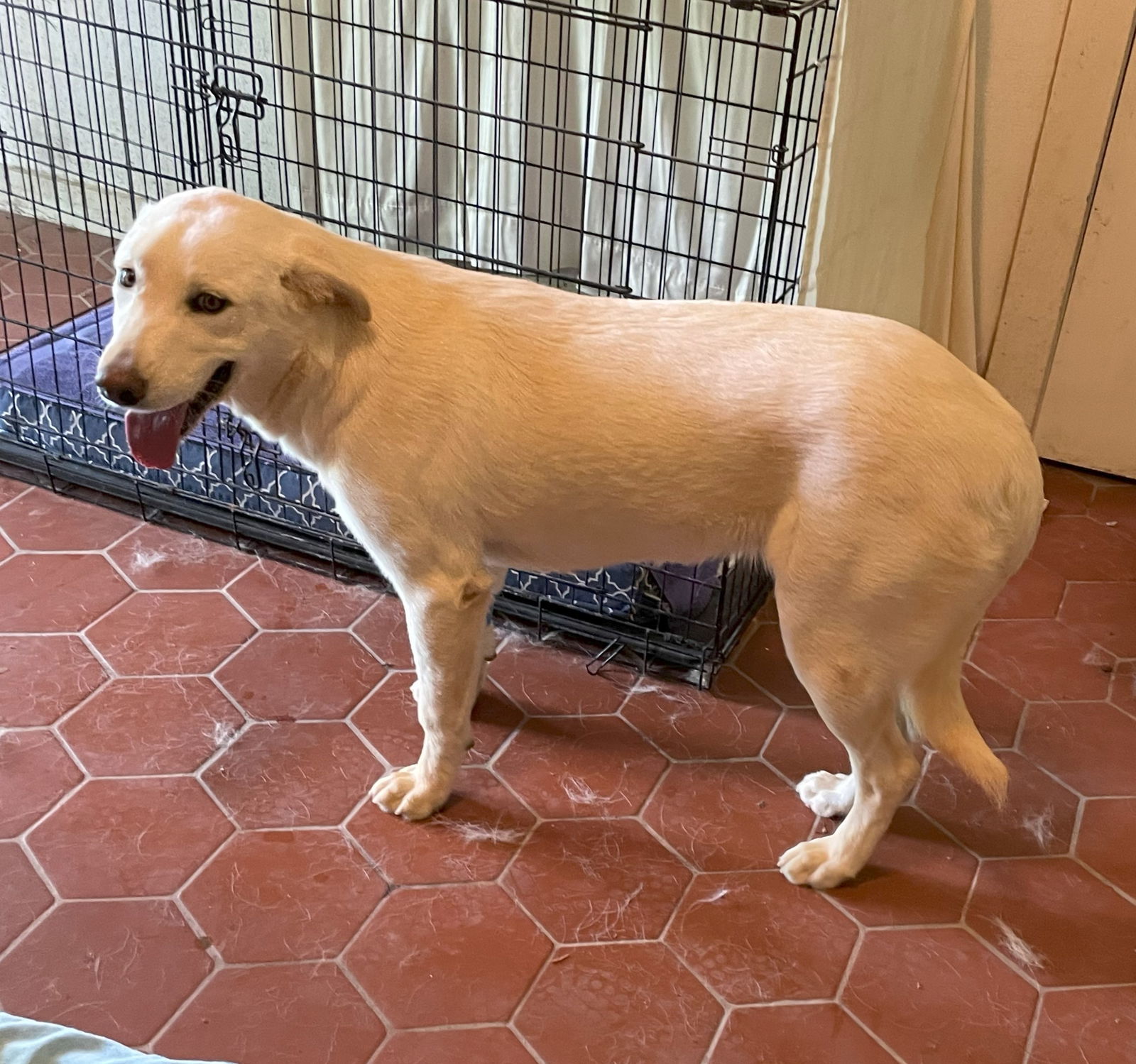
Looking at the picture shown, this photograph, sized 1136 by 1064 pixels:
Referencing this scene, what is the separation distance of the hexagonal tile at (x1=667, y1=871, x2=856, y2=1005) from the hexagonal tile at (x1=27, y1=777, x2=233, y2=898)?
81cm

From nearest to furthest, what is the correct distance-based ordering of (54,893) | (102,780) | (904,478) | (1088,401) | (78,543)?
(904,478) < (54,893) < (102,780) < (78,543) < (1088,401)

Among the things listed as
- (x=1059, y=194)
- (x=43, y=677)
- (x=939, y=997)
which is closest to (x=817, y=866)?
(x=939, y=997)

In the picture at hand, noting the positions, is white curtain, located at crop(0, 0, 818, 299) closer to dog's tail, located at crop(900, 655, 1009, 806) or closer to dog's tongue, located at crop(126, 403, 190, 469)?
dog's tongue, located at crop(126, 403, 190, 469)

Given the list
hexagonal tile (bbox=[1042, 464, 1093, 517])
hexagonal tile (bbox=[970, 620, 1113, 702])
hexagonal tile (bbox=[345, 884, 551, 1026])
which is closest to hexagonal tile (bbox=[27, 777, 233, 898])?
hexagonal tile (bbox=[345, 884, 551, 1026])

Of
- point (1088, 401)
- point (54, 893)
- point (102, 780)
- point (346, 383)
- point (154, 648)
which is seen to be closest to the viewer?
point (346, 383)

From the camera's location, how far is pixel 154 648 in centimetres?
235

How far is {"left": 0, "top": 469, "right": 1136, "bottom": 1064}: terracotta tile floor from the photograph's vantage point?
1695mm

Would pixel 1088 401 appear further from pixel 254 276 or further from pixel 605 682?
pixel 254 276

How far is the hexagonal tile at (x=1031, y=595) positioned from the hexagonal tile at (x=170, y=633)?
5.49ft

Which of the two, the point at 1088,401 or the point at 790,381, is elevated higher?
the point at 790,381

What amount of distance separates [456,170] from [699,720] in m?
1.73

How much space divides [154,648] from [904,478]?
157cm

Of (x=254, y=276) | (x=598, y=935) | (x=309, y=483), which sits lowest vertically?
(x=598, y=935)

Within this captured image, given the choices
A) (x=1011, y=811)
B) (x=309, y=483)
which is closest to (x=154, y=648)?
(x=309, y=483)
